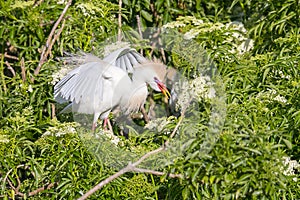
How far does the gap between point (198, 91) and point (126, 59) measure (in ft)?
1.88

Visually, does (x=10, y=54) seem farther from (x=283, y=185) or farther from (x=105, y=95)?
(x=283, y=185)

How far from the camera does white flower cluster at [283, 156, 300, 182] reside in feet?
9.48

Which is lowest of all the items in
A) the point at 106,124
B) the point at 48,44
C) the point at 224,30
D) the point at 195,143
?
the point at 106,124

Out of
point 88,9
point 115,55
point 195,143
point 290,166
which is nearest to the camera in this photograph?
point 195,143

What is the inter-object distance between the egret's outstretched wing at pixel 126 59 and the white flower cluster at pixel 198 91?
333 millimetres

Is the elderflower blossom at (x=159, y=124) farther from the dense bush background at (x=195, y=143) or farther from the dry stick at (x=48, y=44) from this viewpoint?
the dry stick at (x=48, y=44)

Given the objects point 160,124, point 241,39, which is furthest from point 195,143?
point 241,39

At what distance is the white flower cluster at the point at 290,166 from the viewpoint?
289cm

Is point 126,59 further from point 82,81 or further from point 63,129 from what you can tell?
point 63,129

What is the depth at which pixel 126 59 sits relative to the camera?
3.57 meters

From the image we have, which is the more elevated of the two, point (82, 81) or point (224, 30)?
point (224, 30)

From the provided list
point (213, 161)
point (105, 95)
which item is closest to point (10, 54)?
point (105, 95)

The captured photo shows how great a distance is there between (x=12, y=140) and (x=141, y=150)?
590mm

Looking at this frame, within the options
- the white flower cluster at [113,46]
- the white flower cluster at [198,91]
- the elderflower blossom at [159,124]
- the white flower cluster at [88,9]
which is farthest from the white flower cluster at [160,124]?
the white flower cluster at [88,9]
